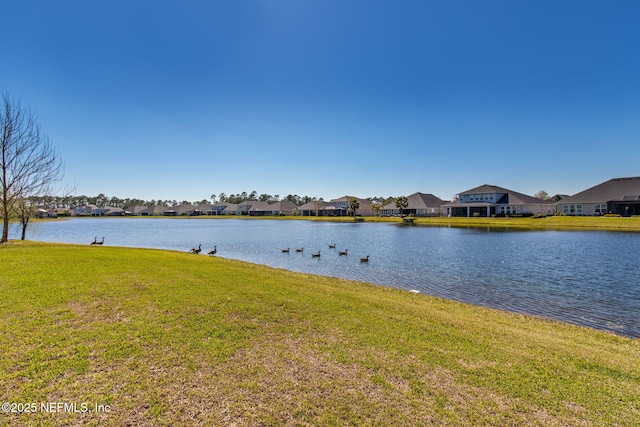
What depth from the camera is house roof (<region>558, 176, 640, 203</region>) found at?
59297 mm

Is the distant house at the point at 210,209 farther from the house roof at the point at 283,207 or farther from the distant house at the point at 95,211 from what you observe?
the distant house at the point at 95,211

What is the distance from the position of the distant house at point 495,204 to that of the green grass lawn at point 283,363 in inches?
2908

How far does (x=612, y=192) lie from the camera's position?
6194 cm

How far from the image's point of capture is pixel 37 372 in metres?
4.86

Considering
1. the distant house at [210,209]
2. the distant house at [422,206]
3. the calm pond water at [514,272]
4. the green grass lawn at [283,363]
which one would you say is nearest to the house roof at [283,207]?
the distant house at [210,209]

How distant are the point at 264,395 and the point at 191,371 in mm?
1332

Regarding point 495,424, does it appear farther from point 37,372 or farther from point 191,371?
point 37,372

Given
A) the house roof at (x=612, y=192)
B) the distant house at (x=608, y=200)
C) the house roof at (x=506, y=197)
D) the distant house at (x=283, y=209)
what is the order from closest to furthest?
the distant house at (x=608, y=200), the house roof at (x=612, y=192), the house roof at (x=506, y=197), the distant house at (x=283, y=209)

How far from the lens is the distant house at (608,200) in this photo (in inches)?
2299

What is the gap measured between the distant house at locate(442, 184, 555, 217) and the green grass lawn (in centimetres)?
7387

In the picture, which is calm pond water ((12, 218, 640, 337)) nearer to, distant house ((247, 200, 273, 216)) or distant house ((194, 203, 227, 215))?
distant house ((247, 200, 273, 216))

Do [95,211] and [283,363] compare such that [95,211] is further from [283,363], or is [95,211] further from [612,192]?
[612,192]

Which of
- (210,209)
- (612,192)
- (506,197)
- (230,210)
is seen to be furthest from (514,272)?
(210,209)

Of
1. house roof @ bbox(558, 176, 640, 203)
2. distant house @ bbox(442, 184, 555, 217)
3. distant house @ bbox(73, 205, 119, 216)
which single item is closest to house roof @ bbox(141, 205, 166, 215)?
distant house @ bbox(73, 205, 119, 216)
